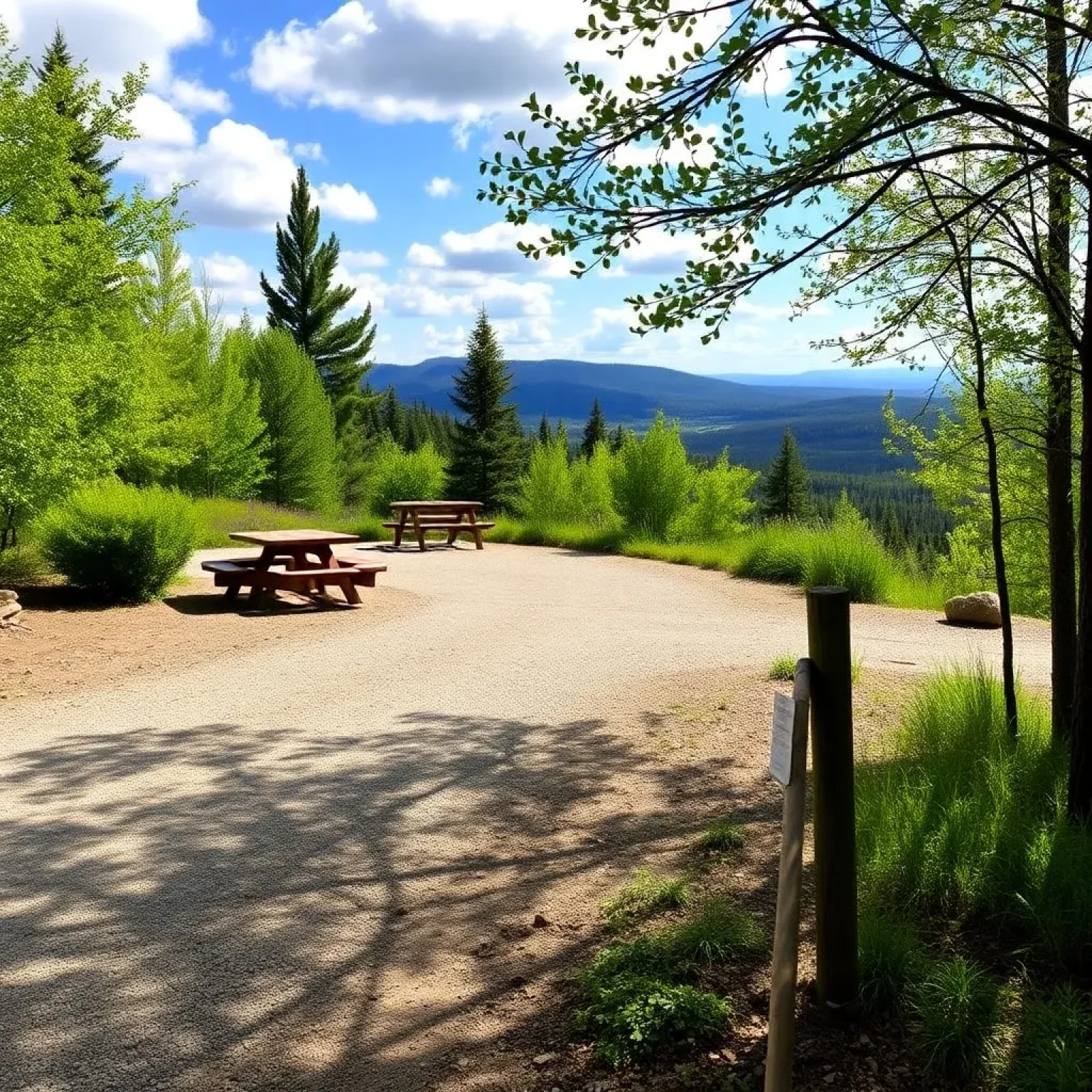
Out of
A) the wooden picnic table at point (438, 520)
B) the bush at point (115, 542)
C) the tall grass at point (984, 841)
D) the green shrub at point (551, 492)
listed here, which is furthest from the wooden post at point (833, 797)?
the green shrub at point (551, 492)

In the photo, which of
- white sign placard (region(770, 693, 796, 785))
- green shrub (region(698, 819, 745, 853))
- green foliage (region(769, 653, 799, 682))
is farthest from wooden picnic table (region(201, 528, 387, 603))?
white sign placard (region(770, 693, 796, 785))

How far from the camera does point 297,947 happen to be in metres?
3.18

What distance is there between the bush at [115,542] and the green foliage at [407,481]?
14651mm

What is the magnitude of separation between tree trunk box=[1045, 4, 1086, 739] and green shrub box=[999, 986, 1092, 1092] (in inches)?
80.6

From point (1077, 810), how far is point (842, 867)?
133 cm

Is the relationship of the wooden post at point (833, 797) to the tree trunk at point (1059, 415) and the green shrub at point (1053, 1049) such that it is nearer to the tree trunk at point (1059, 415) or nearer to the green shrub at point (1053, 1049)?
the green shrub at point (1053, 1049)

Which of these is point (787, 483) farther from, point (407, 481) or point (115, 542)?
point (115, 542)

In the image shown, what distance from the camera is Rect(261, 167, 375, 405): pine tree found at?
4344cm

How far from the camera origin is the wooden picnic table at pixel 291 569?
1046 centimetres

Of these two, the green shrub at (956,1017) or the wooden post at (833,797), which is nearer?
the green shrub at (956,1017)

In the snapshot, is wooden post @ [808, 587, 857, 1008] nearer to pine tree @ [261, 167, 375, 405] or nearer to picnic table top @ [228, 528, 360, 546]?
picnic table top @ [228, 528, 360, 546]

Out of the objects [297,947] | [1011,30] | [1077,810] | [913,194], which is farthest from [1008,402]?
[297,947]

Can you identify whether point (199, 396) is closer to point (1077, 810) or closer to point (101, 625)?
point (101, 625)

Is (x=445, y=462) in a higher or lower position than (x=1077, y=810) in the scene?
higher
